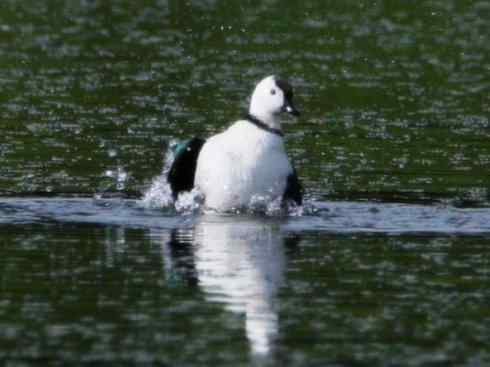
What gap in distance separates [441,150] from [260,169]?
170 inches

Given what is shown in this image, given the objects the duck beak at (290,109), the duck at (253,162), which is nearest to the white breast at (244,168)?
the duck at (253,162)

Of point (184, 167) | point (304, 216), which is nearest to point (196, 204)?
point (184, 167)

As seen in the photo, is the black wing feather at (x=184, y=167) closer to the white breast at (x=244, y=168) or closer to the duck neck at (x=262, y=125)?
the white breast at (x=244, y=168)

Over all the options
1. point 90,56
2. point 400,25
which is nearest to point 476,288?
point 90,56

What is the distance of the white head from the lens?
649 inches

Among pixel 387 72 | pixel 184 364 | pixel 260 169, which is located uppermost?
pixel 387 72

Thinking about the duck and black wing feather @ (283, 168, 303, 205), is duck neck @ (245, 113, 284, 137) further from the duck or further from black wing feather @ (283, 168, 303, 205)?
black wing feather @ (283, 168, 303, 205)

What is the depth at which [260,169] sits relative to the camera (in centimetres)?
1616

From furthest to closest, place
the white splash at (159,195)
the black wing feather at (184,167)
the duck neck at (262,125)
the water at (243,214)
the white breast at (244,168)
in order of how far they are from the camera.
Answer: the black wing feather at (184,167)
the white splash at (159,195)
the duck neck at (262,125)
the white breast at (244,168)
the water at (243,214)

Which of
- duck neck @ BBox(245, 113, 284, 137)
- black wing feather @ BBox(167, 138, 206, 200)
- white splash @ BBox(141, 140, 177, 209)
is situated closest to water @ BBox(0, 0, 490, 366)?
white splash @ BBox(141, 140, 177, 209)

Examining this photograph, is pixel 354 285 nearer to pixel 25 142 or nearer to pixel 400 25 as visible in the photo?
pixel 25 142

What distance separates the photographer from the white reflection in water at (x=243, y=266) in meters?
11.1

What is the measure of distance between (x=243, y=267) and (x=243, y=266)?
39 millimetres

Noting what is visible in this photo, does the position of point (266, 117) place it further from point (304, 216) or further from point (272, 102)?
point (304, 216)
